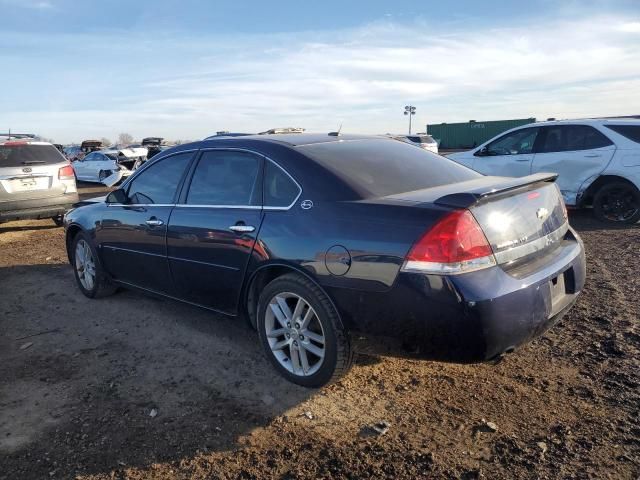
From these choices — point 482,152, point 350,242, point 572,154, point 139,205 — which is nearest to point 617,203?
point 572,154

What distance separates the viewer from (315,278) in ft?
10.1

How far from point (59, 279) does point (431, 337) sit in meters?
5.13

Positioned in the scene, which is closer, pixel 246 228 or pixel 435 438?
pixel 435 438

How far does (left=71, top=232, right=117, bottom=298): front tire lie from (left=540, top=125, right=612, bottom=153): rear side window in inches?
275

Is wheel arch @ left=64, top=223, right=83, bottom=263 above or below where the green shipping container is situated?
below

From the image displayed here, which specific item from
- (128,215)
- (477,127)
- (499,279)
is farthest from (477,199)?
(477,127)

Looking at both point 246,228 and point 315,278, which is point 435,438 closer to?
point 315,278

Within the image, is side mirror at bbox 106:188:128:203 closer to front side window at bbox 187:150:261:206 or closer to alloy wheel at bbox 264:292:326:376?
front side window at bbox 187:150:261:206

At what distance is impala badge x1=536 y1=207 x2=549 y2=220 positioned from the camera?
3189 mm

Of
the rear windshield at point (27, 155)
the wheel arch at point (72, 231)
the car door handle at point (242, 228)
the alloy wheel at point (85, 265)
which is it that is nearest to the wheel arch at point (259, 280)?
the car door handle at point (242, 228)

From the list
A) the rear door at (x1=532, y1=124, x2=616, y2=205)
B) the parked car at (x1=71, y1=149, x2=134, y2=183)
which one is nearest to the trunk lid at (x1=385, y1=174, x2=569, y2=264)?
the rear door at (x1=532, y1=124, x2=616, y2=205)

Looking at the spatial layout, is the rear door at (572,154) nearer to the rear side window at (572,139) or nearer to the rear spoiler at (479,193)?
the rear side window at (572,139)

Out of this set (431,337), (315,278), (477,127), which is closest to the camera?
(431,337)

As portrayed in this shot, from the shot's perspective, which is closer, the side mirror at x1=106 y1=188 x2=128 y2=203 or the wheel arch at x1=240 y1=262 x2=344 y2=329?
the wheel arch at x1=240 y1=262 x2=344 y2=329
